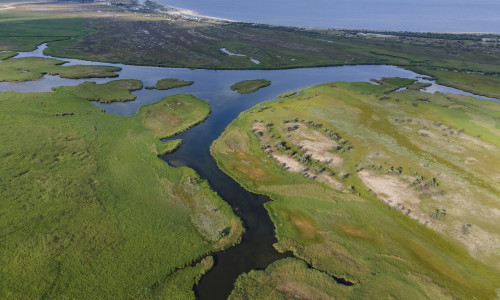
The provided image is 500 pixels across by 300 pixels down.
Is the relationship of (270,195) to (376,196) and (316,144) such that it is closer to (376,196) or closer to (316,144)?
(376,196)

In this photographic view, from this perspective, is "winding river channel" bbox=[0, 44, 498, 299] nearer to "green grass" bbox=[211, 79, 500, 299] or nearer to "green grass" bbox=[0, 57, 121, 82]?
"green grass" bbox=[211, 79, 500, 299]

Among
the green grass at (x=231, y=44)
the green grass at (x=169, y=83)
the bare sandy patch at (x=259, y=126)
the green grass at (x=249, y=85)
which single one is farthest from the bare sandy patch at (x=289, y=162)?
the green grass at (x=231, y=44)

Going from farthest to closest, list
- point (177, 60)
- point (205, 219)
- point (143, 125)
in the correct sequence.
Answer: point (177, 60), point (143, 125), point (205, 219)

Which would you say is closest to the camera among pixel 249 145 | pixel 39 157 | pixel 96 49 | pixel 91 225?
pixel 91 225

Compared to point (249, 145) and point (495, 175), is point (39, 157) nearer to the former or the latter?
point (249, 145)

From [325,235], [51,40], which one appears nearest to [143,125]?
[325,235]

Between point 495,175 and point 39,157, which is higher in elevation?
point 495,175

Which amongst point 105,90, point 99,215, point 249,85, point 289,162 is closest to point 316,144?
point 289,162
